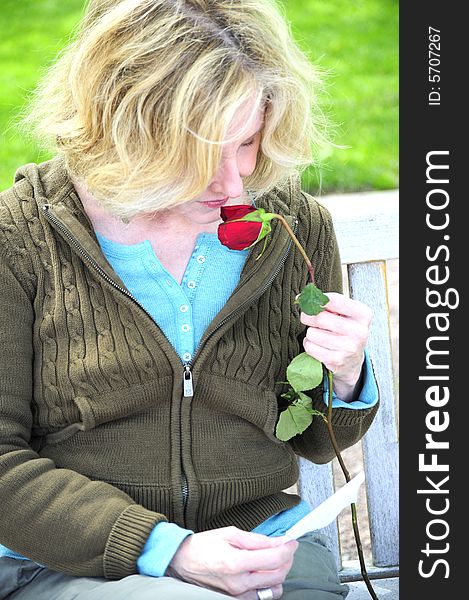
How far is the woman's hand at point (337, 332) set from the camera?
1.99 metres

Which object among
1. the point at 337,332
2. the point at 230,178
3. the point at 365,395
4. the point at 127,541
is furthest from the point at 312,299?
the point at 127,541

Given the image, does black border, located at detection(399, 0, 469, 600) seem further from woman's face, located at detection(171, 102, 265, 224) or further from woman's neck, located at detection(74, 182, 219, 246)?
woman's neck, located at detection(74, 182, 219, 246)

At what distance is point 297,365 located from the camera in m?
2.04

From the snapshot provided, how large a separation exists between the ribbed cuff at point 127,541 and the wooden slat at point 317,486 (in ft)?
2.65

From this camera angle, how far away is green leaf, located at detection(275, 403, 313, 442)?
6.97ft

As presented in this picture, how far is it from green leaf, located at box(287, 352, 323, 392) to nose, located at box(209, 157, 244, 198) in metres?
0.33

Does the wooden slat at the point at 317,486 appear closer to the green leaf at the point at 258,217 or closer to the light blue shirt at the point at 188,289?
the light blue shirt at the point at 188,289

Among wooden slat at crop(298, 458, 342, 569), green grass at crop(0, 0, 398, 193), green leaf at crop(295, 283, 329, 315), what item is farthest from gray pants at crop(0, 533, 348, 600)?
green grass at crop(0, 0, 398, 193)

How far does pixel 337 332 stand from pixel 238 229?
0.92ft

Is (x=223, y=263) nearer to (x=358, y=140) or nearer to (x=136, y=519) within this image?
(x=136, y=519)

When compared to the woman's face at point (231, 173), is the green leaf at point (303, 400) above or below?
below

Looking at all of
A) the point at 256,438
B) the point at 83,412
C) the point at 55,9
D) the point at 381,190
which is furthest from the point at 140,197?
the point at 55,9

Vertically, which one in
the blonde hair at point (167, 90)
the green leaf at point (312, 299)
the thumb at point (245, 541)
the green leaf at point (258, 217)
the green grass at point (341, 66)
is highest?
the green grass at point (341, 66)

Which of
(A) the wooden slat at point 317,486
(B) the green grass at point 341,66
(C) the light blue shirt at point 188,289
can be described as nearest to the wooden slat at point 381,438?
(A) the wooden slat at point 317,486
